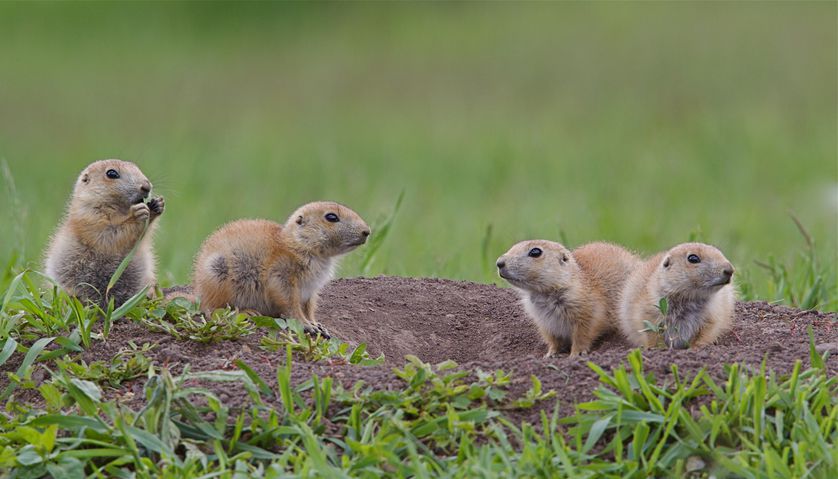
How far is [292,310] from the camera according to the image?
6410 mm

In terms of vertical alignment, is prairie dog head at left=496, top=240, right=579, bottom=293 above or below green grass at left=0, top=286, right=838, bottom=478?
above

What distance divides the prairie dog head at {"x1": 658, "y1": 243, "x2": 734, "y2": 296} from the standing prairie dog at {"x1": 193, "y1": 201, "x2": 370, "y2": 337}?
65.4 inches

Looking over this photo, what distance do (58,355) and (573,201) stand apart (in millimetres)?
8172

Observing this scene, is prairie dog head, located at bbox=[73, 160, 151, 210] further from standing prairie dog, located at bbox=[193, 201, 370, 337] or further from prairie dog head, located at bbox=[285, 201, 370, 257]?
prairie dog head, located at bbox=[285, 201, 370, 257]

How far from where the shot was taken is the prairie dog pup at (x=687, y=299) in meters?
6.11

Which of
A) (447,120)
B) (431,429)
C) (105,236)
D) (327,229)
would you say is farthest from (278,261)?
(447,120)

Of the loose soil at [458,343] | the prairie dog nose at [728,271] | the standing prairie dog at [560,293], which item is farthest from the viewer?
the standing prairie dog at [560,293]

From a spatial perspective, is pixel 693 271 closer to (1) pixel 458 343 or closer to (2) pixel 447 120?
(1) pixel 458 343

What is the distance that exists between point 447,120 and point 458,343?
11466 millimetres

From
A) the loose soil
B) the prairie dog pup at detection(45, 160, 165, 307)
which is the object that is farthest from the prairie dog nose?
the prairie dog pup at detection(45, 160, 165, 307)

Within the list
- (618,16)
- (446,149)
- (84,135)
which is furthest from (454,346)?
(618,16)

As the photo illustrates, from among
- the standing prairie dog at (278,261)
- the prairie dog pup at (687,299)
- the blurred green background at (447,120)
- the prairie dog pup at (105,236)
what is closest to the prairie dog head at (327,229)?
the standing prairie dog at (278,261)

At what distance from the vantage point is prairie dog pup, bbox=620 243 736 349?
6.11 meters

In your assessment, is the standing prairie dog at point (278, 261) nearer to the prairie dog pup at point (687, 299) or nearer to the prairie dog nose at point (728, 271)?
the prairie dog pup at point (687, 299)
